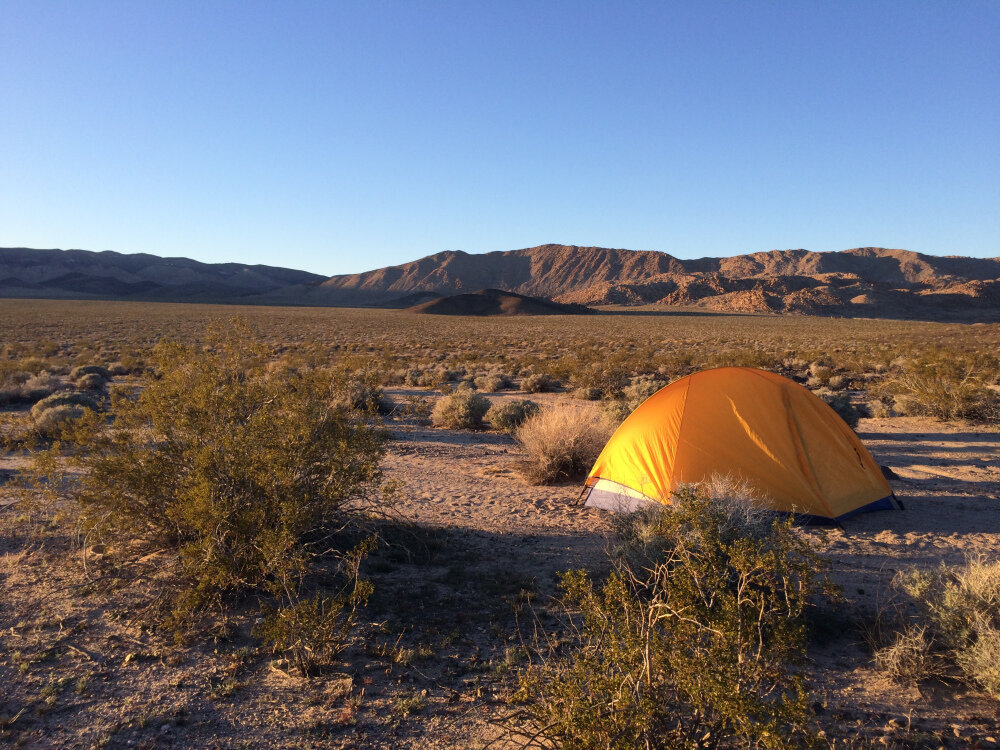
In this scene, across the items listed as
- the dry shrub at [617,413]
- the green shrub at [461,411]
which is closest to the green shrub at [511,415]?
the green shrub at [461,411]

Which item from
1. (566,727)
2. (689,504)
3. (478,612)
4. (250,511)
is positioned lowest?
(478,612)

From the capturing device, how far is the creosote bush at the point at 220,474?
4.18m

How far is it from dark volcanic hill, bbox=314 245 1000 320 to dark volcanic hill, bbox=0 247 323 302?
1064 inches

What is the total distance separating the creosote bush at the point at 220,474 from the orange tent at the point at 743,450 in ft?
10.7

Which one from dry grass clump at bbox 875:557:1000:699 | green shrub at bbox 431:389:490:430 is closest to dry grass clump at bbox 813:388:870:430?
green shrub at bbox 431:389:490:430

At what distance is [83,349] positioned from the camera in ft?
89.1

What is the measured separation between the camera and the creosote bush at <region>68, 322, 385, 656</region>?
165 inches

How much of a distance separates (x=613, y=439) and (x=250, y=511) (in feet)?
14.6

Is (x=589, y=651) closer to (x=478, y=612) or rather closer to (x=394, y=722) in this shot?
(x=394, y=722)

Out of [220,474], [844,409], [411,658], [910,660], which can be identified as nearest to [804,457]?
[910,660]

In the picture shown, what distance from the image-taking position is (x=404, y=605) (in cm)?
475

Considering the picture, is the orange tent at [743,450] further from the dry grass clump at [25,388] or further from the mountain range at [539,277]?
the mountain range at [539,277]

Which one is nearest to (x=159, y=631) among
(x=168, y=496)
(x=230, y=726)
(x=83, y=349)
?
(x=168, y=496)

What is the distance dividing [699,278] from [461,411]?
4689 inches
